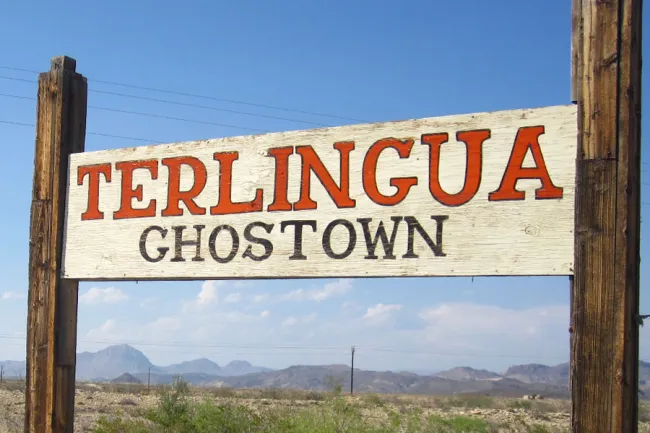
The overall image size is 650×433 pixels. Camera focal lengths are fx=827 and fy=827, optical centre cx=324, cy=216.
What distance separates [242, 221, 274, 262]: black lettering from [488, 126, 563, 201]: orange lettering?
4.48 ft

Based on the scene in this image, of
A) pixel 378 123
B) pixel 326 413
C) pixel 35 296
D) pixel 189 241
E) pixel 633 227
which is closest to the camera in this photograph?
pixel 633 227

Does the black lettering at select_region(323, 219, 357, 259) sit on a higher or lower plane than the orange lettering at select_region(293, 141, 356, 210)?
lower

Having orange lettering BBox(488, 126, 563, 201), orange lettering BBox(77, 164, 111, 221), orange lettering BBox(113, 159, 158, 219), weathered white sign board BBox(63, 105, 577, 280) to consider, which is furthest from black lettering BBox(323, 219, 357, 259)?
orange lettering BBox(77, 164, 111, 221)

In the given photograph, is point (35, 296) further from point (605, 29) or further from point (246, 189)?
point (605, 29)

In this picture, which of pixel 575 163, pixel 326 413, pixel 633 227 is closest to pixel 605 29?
pixel 575 163

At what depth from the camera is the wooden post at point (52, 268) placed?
5570 mm

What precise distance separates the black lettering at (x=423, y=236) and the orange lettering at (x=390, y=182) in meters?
0.15

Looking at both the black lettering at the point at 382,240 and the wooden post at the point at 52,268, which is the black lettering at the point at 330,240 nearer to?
the black lettering at the point at 382,240

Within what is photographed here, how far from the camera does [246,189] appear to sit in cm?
512

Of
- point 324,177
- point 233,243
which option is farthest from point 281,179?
point 233,243

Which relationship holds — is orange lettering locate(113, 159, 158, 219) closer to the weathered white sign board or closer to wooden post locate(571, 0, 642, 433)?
the weathered white sign board

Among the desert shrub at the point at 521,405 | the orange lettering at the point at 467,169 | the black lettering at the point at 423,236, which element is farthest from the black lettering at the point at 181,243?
the desert shrub at the point at 521,405

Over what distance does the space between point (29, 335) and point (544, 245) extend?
3529mm

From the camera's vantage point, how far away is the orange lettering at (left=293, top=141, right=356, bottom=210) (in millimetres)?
4852
